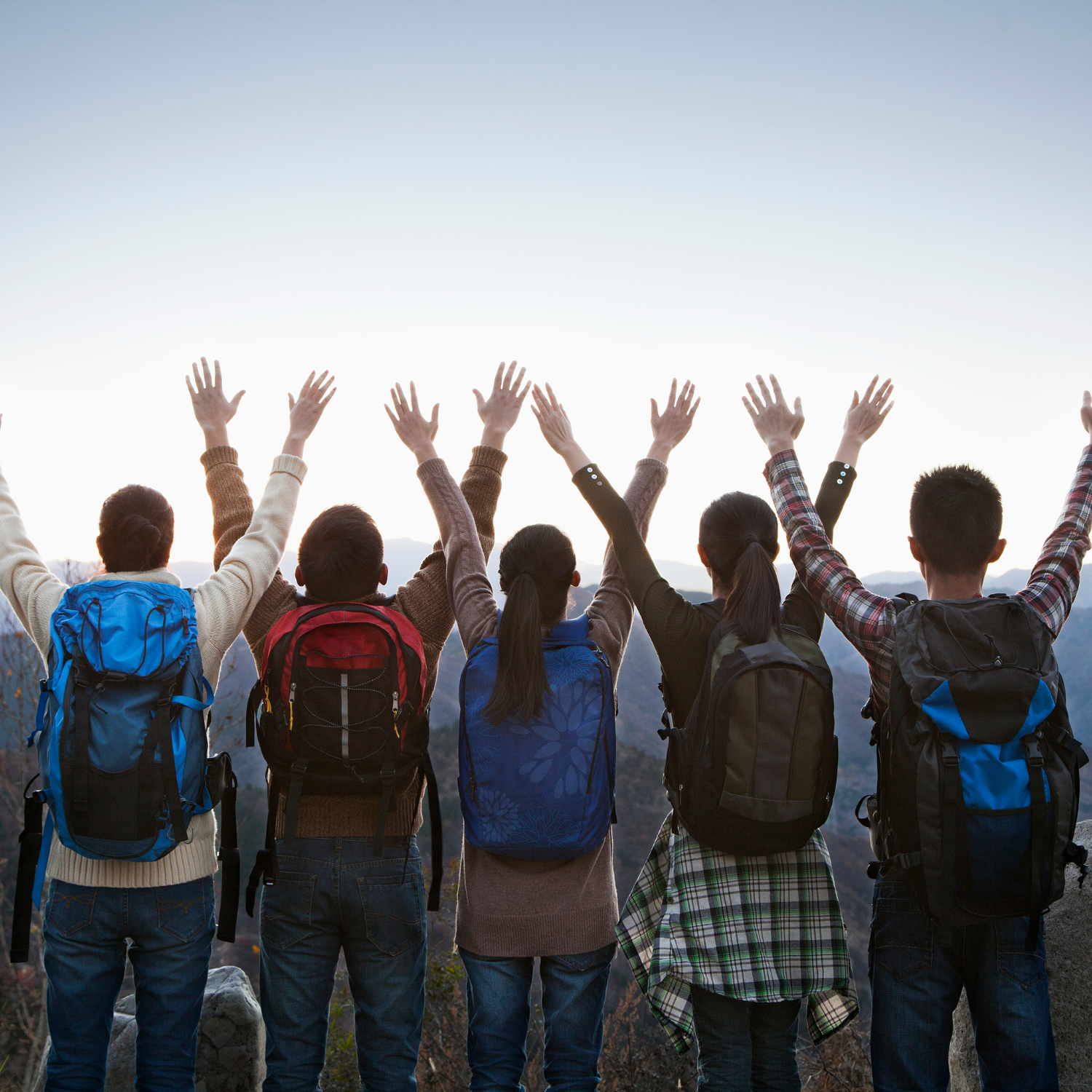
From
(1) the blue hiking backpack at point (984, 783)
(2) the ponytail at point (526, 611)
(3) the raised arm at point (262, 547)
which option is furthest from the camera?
(3) the raised arm at point (262, 547)

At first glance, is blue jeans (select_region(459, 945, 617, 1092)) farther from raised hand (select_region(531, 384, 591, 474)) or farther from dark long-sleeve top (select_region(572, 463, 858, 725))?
raised hand (select_region(531, 384, 591, 474))

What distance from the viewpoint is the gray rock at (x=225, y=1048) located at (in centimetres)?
357

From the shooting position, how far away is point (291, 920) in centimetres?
230

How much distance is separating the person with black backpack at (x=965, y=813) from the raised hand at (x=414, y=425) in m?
1.69

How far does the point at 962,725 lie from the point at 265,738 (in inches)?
75.6

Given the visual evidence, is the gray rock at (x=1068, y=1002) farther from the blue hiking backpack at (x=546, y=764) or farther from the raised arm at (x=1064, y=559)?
the blue hiking backpack at (x=546, y=764)

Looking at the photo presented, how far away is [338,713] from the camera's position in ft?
7.70

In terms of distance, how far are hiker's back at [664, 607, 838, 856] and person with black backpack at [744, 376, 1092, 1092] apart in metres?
0.21

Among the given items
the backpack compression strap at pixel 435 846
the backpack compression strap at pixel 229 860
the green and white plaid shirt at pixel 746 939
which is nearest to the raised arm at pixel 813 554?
the green and white plaid shirt at pixel 746 939

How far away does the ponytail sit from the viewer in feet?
7.54

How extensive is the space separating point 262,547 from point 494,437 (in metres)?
1.02

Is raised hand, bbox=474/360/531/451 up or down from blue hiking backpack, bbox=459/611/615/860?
up

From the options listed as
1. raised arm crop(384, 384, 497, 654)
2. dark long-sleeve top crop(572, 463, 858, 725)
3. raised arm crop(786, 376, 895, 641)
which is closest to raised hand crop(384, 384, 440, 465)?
raised arm crop(384, 384, 497, 654)

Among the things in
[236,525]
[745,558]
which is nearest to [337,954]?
[236,525]
